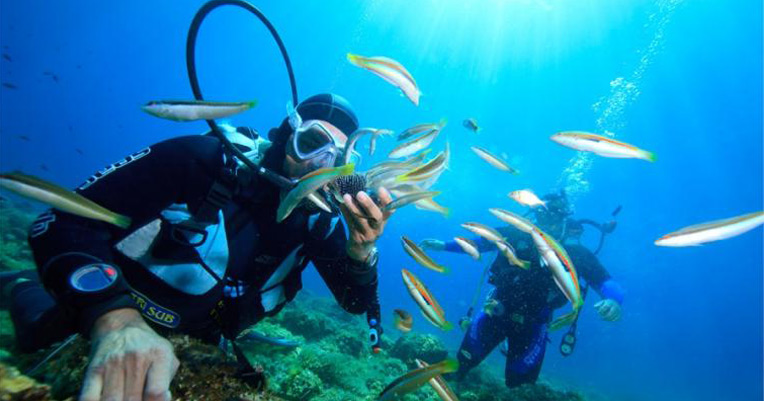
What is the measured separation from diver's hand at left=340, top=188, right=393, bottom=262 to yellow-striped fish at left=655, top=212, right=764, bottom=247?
2116 millimetres

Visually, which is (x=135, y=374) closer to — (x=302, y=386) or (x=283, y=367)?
(x=302, y=386)

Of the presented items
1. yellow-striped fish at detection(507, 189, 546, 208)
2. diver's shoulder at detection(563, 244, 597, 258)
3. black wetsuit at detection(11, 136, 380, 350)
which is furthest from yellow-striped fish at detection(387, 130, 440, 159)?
diver's shoulder at detection(563, 244, 597, 258)

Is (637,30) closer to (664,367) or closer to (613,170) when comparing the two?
(613,170)

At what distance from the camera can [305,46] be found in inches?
2955

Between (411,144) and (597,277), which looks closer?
(411,144)

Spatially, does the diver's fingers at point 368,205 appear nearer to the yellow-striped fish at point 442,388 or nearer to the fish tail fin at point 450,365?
the fish tail fin at point 450,365

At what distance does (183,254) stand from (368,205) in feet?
5.37

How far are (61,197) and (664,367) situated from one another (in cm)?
11660

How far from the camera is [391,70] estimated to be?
9.09ft

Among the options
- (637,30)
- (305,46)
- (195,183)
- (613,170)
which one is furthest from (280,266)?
(305,46)

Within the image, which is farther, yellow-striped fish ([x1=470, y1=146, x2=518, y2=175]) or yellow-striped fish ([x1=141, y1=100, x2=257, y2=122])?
yellow-striped fish ([x1=470, y1=146, x2=518, y2=175])

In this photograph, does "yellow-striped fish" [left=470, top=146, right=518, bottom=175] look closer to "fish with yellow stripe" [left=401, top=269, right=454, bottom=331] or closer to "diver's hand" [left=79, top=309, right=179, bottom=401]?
"fish with yellow stripe" [left=401, top=269, right=454, bottom=331]

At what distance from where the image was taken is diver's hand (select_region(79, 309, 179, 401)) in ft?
3.92

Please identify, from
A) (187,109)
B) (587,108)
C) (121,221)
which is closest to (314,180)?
(187,109)
